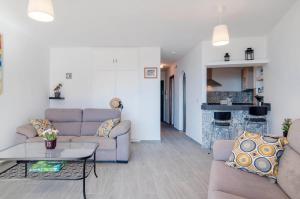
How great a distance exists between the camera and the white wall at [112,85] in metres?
5.32

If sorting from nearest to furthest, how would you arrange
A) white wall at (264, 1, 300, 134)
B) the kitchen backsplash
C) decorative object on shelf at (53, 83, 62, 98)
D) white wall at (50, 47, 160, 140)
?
white wall at (264, 1, 300, 134) < decorative object on shelf at (53, 83, 62, 98) < white wall at (50, 47, 160, 140) < the kitchen backsplash

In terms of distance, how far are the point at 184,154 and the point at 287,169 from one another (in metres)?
→ 2.57

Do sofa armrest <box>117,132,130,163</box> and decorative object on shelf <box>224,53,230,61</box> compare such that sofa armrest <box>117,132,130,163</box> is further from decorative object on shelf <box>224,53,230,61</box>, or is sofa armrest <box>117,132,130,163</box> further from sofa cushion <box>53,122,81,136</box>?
decorative object on shelf <box>224,53,230,61</box>

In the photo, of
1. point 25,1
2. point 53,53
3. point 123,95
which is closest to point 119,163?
point 123,95

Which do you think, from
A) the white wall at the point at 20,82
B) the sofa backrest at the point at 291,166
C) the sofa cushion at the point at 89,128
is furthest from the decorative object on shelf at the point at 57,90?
the sofa backrest at the point at 291,166

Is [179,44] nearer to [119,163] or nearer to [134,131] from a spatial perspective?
[134,131]

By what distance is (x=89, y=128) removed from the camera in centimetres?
413

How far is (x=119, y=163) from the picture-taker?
3518 millimetres

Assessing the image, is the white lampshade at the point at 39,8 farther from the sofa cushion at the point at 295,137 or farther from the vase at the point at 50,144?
the sofa cushion at the point at 295,137

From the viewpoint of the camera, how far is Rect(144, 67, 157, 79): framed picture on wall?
535 cm

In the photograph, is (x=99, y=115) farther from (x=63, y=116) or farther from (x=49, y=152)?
(x=49, y=152)

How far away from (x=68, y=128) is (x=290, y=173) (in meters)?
3.81

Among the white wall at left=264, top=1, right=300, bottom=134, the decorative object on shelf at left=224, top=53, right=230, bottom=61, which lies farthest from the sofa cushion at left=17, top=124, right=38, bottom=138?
the white wall at left=264, top=1, right=300, bottom=134

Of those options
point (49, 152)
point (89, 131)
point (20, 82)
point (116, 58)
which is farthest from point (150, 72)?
point (49, 152)
